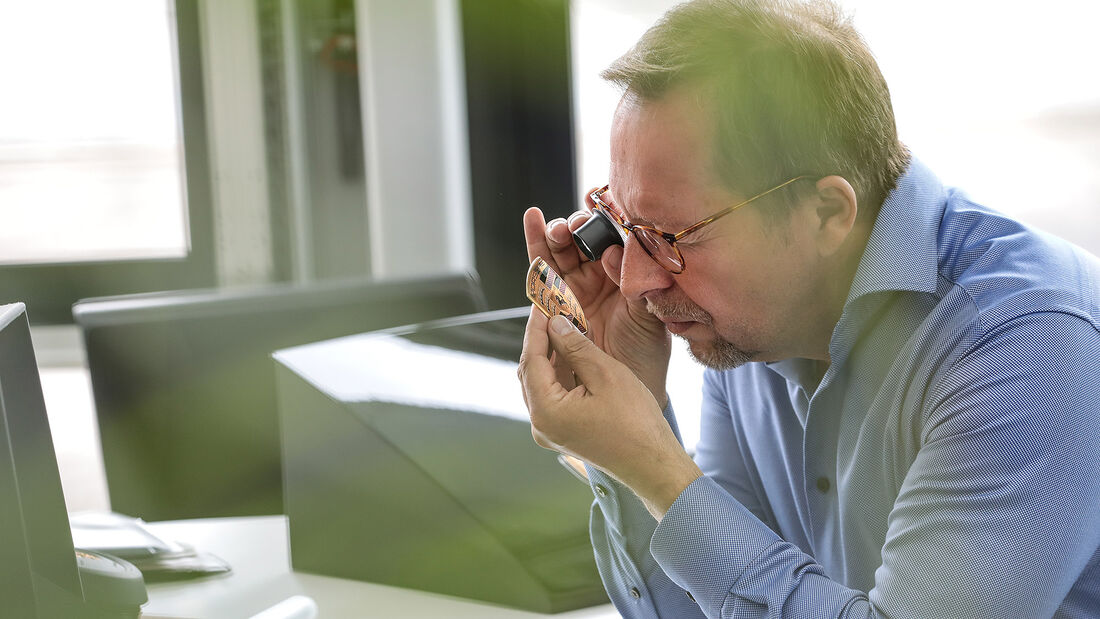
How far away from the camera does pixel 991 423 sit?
0.77 meters

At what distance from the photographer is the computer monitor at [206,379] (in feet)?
4.14

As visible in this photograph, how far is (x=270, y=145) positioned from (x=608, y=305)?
85.6 inches

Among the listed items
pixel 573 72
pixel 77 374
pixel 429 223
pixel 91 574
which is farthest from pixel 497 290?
pixel 91 574

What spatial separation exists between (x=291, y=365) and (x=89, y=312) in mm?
356

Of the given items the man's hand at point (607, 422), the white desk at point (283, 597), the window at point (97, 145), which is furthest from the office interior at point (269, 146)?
the man's hand at point (607, 422)

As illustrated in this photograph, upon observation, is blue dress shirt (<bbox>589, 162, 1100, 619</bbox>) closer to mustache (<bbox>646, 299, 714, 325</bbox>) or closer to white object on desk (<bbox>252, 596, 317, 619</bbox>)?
mustache (<bbox>646, 299, 714, 325</bbox>)

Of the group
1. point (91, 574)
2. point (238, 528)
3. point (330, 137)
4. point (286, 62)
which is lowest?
point (238, 528)

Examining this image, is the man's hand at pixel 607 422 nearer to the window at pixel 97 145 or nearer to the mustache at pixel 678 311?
the mustache at pixel 678 311

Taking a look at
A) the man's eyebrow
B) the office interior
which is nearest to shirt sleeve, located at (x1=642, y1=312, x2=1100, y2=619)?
the man's eyebrow

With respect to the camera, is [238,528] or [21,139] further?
[21,139]

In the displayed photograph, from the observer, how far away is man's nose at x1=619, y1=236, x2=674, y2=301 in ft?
3.26

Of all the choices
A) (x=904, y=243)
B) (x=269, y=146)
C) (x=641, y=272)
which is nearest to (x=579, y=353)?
(x=641, y=272)

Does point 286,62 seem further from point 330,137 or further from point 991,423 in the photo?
point 991,423

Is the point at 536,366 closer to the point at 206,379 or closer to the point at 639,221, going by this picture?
the point at 639,221
